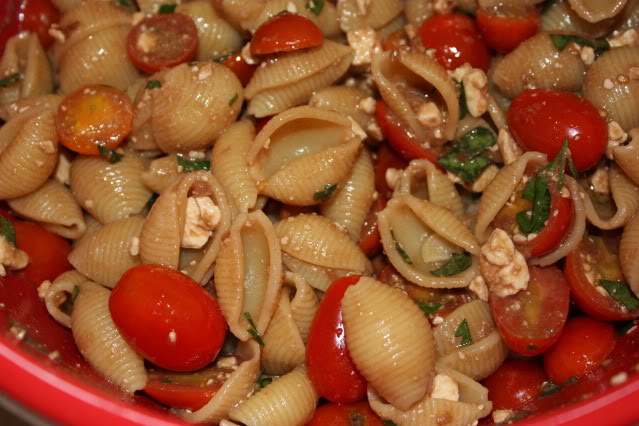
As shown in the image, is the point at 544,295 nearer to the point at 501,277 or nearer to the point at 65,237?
the point at 501,277

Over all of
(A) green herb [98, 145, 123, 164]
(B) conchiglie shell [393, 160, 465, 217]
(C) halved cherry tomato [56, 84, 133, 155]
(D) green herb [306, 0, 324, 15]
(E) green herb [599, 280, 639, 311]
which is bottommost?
(E) green herb [599, 280, 639, 311]

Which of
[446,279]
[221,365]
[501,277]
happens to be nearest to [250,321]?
[221,365]

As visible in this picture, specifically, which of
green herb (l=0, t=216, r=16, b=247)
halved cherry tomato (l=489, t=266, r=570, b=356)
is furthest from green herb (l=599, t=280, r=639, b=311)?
green herb (l=0, t=216, r=16, b=247)

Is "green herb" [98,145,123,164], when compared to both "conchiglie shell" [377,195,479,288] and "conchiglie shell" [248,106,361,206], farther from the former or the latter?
"conchiglie shell" [377,195,479,288]

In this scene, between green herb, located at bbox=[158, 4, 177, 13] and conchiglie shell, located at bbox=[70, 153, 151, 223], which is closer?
conchiglie shell, located at bbox=[70, 153, 151, 223]

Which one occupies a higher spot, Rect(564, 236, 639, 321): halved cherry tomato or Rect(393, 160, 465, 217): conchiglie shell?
Rect(393, 160, 465, 217): conchiglie shell

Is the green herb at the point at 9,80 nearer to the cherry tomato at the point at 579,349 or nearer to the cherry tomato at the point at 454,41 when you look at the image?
the cherry tomato at the point at 454,41

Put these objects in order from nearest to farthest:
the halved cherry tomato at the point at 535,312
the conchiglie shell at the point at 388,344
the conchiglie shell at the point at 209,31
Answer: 1. the conchiglie shell at the point at 388,344
2. the halved cherry tomato at the point at 535,312
3. the conchiglie shell at the point at 209,31

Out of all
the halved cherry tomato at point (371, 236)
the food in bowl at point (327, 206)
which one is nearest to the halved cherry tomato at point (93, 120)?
the food in bowl at point (327, 206)
